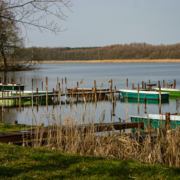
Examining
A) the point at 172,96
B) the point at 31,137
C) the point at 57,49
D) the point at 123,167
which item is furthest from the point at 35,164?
the point at 57,49

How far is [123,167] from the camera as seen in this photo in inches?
221

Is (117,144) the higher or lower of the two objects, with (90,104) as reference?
lower

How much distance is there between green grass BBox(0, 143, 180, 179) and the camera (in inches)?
200

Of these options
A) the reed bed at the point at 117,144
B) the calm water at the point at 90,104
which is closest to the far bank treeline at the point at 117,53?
the calm water at the point at 90,104

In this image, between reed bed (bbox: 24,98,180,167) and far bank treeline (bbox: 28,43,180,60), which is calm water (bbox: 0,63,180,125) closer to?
reed bed (bbox: 24,98,180,167)

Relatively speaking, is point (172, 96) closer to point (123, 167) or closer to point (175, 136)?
point (175, 136)

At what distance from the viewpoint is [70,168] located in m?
5.46

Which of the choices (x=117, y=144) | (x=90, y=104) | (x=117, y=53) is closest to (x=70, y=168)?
(x=117, y=144)

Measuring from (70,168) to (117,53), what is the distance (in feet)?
471

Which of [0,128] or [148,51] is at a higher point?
[148,51]

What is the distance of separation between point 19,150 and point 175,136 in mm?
3730

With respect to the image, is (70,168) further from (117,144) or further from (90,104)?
(90,104)

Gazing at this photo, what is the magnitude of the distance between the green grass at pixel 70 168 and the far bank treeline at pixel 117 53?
124m

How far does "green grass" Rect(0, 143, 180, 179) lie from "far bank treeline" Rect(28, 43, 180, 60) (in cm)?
12372
